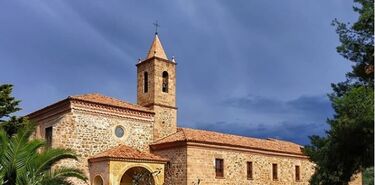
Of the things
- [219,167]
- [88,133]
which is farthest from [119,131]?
[219,167]

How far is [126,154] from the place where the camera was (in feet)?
83.8

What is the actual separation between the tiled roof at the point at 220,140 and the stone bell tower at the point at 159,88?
829 mm

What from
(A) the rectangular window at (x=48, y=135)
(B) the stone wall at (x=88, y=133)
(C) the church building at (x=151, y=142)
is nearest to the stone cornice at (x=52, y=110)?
(C) the church building at (x=151, y=142)

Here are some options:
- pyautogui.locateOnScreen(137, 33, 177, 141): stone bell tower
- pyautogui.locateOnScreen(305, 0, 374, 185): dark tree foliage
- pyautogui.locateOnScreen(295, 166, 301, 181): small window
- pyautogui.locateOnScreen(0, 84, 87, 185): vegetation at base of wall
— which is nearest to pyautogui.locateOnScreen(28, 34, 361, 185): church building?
pyautogui.locateOnScreen(137, 33, 177, 141): stone bell tower

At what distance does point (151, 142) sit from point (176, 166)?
256 cm

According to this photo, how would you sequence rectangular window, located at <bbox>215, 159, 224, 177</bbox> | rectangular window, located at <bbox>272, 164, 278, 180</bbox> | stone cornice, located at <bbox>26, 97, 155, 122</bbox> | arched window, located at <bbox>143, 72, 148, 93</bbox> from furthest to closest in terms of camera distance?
rectangular window, located at <bbox>272, 164, 278, 180</bbox> < arched window, located at <bbox>143, 72, 148, 93</bbox> < rectangular window, located at <bbox>215, 159, 224, 177</bbox> < stone cornice, located at <bbox>26, 97, 155, 122</bbox>

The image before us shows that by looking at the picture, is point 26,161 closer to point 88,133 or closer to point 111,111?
point 88,133

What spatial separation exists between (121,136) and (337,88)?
1558 centimetres

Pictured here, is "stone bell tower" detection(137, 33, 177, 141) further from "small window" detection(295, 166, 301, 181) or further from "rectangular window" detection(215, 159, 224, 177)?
"small window" detection(295, 166, 301, 181)

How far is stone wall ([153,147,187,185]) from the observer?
2642 cm

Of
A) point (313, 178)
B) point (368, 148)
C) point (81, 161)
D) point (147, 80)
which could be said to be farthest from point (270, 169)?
point (368, 148)

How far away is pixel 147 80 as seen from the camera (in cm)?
3114

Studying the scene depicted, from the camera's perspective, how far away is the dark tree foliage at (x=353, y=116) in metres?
12.3

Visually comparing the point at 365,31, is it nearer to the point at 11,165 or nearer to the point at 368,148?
the point at 368,148
